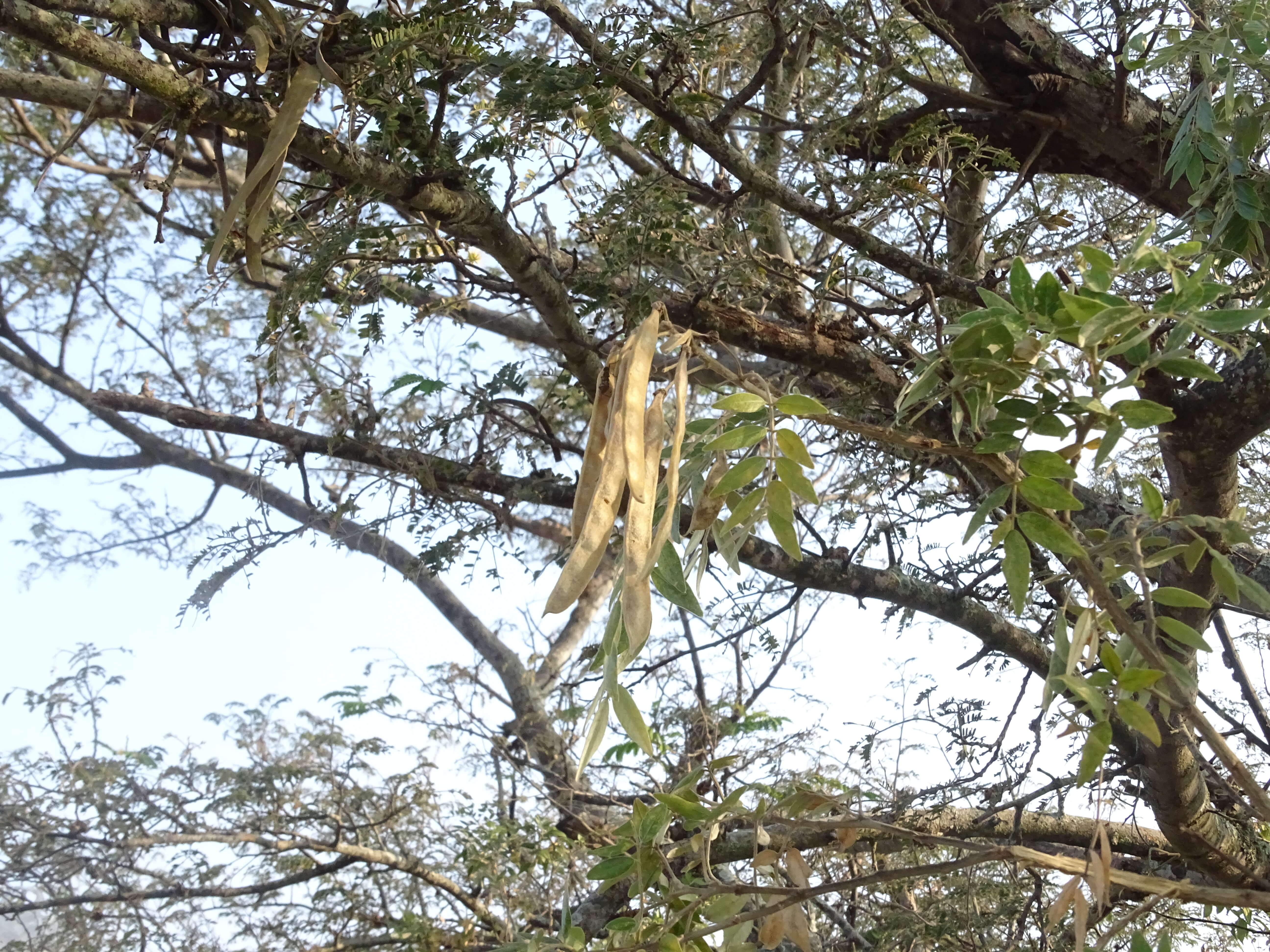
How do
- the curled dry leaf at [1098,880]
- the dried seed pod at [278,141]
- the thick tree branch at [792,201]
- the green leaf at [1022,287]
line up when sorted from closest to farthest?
1. the curled dry leaf at [1098,880]
2. the green leaf at [1022,287]
3. the dried seed pod at [278,141]
4. the thick tree branch at [792,201]

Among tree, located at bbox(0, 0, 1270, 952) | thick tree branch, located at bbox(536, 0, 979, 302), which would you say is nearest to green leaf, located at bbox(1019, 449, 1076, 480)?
tree, located at bbox(0, 0, 1270, 952)

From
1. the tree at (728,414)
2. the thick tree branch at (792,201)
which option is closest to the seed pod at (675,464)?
the tree at (728,414)

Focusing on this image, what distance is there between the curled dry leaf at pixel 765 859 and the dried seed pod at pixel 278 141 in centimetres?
74

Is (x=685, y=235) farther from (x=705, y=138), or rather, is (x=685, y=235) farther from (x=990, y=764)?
(x=990, y=764)

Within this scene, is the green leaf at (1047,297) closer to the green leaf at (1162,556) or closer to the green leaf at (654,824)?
the green leaf at (1162,556)

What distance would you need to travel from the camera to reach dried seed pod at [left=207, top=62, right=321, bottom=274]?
92 centimetres

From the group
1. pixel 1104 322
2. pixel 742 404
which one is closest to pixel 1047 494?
pixel 1104 322

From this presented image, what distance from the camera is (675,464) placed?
682mm

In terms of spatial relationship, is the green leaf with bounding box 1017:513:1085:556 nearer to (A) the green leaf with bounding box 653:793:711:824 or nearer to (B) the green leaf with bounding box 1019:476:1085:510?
(B) the green leaf with bounding box 1019:476:1085:510

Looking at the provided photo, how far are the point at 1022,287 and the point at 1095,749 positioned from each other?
35cm

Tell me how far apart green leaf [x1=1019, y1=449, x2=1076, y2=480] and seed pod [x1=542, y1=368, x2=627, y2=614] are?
0.29m

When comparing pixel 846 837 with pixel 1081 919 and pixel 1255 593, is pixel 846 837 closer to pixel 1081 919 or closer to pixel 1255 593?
pixel 1081 919

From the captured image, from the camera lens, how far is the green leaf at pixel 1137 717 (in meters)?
0.65

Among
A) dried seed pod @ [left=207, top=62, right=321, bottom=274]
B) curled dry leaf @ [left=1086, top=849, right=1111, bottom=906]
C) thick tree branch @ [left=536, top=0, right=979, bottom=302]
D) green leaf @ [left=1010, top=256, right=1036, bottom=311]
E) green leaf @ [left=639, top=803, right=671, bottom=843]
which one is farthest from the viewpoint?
thick tree branch @ [left=536, top=0, right=979, bottom=302]
